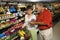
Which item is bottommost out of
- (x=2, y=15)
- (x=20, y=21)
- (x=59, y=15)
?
(x=59, y=15)

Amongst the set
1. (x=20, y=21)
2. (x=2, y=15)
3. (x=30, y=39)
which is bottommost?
(x=30, y=39)

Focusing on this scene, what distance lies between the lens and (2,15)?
422 centimetres

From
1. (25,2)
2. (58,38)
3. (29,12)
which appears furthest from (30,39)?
(58,38)

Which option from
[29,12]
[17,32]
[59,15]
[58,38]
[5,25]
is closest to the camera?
[29,12]

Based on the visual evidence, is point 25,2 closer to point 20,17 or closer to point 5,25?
point 20,17

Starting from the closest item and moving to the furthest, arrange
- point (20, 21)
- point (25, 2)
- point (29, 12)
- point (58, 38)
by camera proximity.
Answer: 1. point (29, 12)
2. point (20, 21)
3. point (25, 2)
4. point (58, 38)

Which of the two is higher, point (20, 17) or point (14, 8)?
point (14, 8)

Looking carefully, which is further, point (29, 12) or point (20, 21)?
point (20, 21)

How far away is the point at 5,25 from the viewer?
4.30 m

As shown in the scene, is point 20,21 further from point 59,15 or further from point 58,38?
point 59,15

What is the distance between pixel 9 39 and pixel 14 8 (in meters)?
0.92

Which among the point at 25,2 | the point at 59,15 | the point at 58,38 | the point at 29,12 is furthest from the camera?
the point at 59,15

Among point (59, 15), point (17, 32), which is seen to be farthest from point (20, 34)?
point (59, 15)

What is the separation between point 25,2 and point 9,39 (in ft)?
5.12
